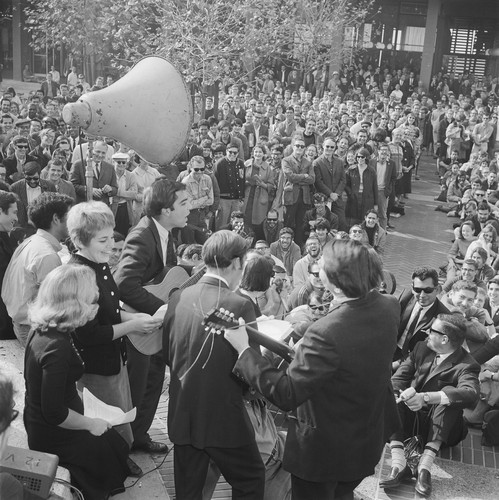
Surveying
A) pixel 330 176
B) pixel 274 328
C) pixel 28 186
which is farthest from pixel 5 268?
pixel 330 176

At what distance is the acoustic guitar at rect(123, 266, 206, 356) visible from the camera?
4.39m

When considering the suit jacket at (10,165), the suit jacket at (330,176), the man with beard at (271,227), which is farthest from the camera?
the suit jacket at (330,176)

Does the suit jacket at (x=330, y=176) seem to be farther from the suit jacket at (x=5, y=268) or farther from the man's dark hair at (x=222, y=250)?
the man's dark hair at (x=222, y=250)

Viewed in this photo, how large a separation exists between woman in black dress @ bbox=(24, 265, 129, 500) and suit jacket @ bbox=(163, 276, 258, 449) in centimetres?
46

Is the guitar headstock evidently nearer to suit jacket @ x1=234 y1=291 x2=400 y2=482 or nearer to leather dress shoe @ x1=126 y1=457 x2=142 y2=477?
suit jacket @ x1=234 y1=291 x2=400 y2=482

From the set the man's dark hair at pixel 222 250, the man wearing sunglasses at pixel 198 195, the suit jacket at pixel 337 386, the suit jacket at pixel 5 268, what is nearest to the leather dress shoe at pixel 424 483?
the suit jacket at pixel 337 386

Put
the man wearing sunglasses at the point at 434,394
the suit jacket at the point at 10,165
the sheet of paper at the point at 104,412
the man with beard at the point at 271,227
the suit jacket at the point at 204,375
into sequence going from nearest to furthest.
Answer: the suit jacket at the point at 204,375, the sheet of paper at the point at 104,412, the man wearing sunglasses at the point at 434,394, the suit jacket at the point at 10,165, the man with beard at the point at 271,227

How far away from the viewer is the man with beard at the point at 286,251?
1001 cm

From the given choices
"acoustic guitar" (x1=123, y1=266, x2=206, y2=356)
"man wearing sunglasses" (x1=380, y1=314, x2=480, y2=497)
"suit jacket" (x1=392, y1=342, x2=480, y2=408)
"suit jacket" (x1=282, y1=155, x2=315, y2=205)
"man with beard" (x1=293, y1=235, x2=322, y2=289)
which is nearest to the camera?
"acoustic guitar" (x1=123, y1=266, x2=206, y2=356)

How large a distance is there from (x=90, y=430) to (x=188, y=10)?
46.9ft

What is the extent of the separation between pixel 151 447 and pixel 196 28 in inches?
535

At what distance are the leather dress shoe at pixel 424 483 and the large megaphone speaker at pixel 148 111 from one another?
2.57 meters

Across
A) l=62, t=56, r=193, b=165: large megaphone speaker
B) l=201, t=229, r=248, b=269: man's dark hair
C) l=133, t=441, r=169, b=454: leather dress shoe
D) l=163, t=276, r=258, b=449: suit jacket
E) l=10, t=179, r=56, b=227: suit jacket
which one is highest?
l=62, t=56, r=193, b=165: large megaphone speaker

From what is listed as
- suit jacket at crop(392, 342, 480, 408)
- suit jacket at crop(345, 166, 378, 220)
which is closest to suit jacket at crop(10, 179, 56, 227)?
suit jacket at crop(392, 342, 480, 408)
